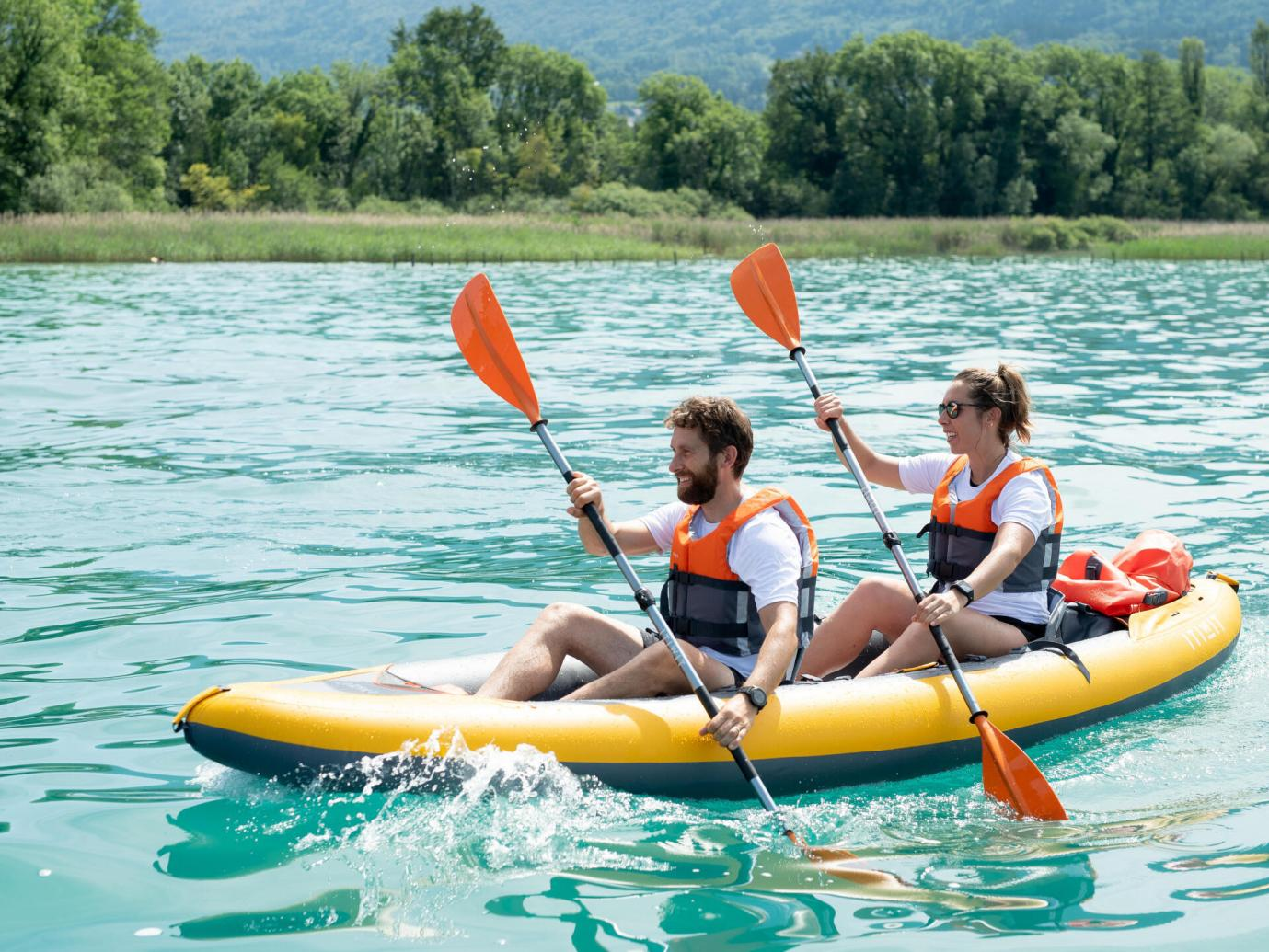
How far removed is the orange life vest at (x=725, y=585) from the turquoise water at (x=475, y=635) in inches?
19.4

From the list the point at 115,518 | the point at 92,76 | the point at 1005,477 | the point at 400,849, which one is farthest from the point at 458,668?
the point at 92,76

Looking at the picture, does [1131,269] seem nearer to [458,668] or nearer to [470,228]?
[470,228]

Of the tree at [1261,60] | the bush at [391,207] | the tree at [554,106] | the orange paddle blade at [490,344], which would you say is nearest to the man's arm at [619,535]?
the orange paddle blade at [490,344]

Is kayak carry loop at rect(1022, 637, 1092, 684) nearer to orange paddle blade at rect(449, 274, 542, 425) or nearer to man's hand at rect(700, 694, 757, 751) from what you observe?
man's hand at rect(700, 694, 757, 751)

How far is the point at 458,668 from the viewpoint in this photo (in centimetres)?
431

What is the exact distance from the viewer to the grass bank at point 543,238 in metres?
26.5

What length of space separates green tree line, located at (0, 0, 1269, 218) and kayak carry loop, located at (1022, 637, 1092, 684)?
141ft

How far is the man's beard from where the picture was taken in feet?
13.3

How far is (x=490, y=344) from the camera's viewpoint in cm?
491

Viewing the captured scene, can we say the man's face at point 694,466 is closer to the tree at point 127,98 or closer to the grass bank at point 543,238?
the grass bank at point 543,238

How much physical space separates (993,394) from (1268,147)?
6190cm

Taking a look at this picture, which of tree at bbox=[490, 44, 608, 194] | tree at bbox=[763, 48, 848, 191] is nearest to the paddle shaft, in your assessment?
tree at bbox=[490, 44, 608, 194]

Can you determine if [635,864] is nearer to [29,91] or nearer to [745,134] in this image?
[29,91]

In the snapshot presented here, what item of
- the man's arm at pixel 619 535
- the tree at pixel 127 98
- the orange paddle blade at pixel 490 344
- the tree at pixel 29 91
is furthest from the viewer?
the tree at pixel 127 98
